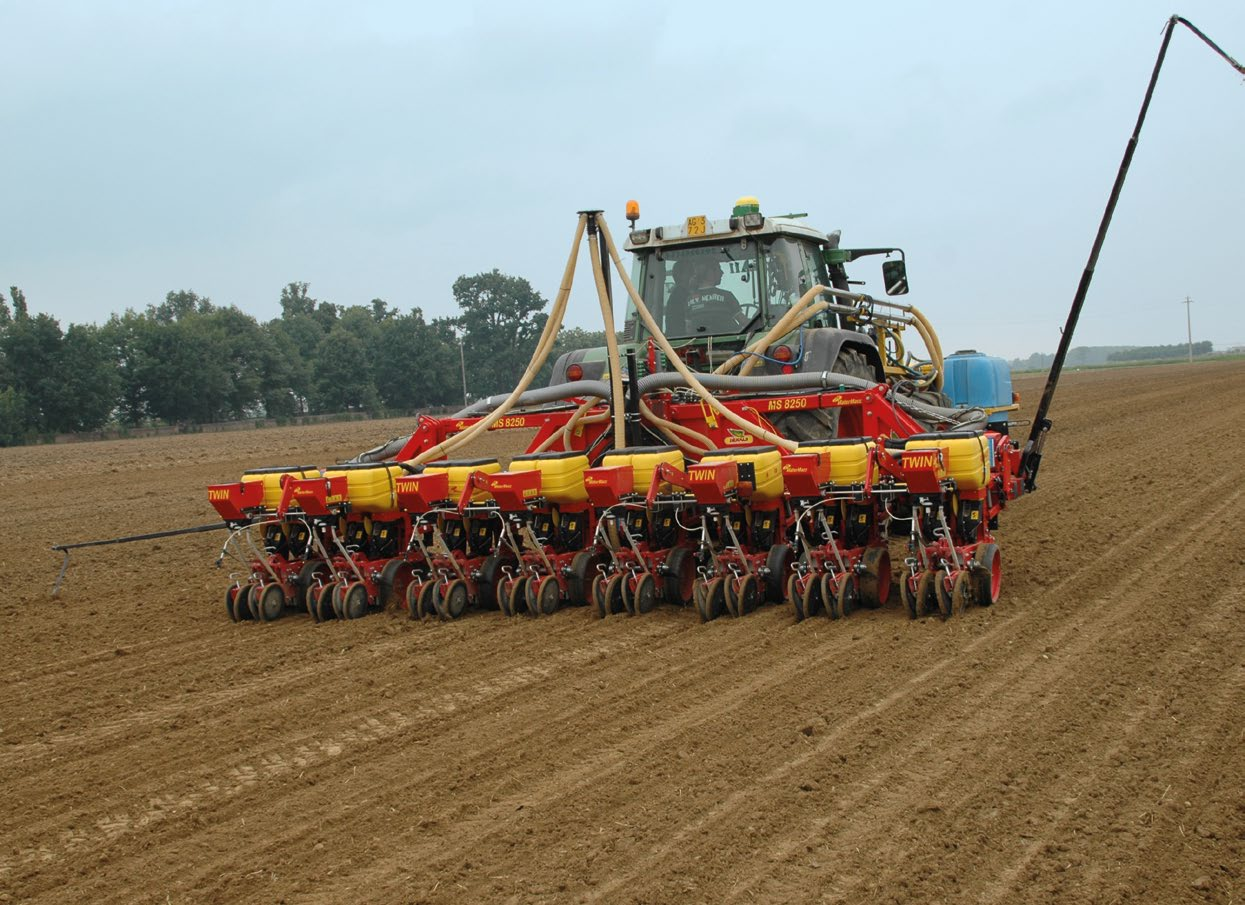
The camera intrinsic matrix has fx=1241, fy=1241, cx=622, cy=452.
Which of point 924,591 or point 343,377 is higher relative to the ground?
point 343,377

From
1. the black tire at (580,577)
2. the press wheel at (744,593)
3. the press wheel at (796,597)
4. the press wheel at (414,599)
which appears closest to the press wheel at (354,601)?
the press wheel at (414,599)

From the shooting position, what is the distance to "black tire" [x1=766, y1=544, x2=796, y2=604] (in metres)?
7.25

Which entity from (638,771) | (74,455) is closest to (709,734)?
(638,771)

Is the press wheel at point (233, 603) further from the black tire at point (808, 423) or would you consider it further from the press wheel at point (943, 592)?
the press wheel at point (943, 592)

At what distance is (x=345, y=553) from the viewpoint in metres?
7.93

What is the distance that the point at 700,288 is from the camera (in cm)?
977

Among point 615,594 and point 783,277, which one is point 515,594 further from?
point 783,277

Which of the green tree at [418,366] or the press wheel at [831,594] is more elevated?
the green tree at [418,366]

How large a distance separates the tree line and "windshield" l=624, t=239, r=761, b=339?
35.1 metres

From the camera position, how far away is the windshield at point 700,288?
9.55 metres

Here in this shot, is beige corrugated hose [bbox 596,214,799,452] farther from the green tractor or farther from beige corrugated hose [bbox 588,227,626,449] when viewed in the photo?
the green tractor

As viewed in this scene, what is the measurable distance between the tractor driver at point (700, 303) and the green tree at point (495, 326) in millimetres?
40246

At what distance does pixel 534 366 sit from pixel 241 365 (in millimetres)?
58340

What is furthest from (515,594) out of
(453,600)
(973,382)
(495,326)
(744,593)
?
(495,326)
